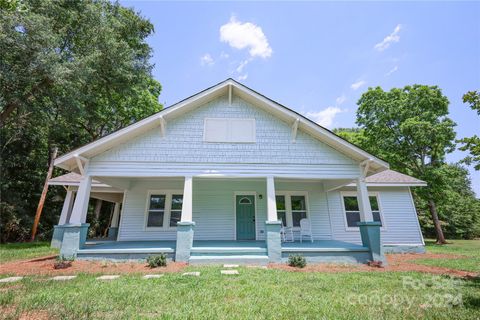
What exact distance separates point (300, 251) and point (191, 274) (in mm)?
3523

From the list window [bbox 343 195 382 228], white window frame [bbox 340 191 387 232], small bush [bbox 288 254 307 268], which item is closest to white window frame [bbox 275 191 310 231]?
white window frame [bbox 340 191 387 232]

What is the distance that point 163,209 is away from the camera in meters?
10.2

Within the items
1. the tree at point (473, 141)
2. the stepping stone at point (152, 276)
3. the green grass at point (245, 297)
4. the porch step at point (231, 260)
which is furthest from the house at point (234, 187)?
the tree at point (473, 141)

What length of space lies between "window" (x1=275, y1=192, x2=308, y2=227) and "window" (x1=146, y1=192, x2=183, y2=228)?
4.77 m

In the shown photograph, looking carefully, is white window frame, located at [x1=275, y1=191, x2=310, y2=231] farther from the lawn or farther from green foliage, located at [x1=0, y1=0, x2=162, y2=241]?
green foliage, located at [x1=0, y1=0, x2=162, y2=241]

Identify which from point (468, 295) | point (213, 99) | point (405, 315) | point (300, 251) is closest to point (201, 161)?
point (213, 99)

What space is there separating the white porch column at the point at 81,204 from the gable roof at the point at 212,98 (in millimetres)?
936

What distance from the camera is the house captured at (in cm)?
711

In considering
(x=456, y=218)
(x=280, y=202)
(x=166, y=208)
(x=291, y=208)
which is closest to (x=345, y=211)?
(x=291, y=208)

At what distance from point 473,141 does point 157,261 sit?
892cm

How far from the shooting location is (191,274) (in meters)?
5.35

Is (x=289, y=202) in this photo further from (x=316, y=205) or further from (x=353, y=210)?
(x=353, y=210)

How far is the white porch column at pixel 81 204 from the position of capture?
707cm

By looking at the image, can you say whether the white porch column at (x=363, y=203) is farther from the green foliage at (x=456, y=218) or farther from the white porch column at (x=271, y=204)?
the green foliage at (x=456, y=218)
